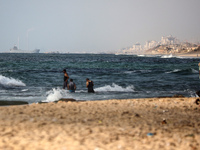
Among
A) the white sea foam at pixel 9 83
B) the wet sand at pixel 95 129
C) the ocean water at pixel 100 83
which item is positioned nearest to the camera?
the wet sand at pixel 95 129

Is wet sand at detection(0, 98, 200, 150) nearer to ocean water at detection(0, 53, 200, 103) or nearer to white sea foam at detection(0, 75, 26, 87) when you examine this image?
ocean water at detection(0, 53, 200, 103)

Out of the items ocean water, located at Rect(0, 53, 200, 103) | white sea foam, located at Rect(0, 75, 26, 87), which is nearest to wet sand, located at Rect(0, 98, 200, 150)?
ocean water, located at Rect(0, 53, 200, 103)

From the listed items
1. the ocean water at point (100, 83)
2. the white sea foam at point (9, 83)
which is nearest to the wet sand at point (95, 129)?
the ocean water at point (100, 83)

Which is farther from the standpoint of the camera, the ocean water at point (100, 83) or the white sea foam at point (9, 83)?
the white sea foam at point (9, 83)

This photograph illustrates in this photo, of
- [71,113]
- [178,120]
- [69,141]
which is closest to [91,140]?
[69,141]

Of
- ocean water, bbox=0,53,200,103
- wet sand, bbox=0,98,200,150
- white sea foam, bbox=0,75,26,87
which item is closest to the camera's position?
wet sand, bbox=0,98,200,150

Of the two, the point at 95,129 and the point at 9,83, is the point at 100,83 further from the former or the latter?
the point at 95,129

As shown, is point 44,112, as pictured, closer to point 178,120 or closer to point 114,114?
point 114,114

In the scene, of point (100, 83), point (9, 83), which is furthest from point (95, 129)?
point (100, 83)

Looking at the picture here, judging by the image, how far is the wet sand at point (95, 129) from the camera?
212 inches

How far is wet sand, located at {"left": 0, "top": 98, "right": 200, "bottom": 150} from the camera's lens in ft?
17.7

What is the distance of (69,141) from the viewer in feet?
18.1

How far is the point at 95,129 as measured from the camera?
20.7 feet

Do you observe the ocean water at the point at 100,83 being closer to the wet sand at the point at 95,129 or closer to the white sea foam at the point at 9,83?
the white sea foam at the point at 9,83
